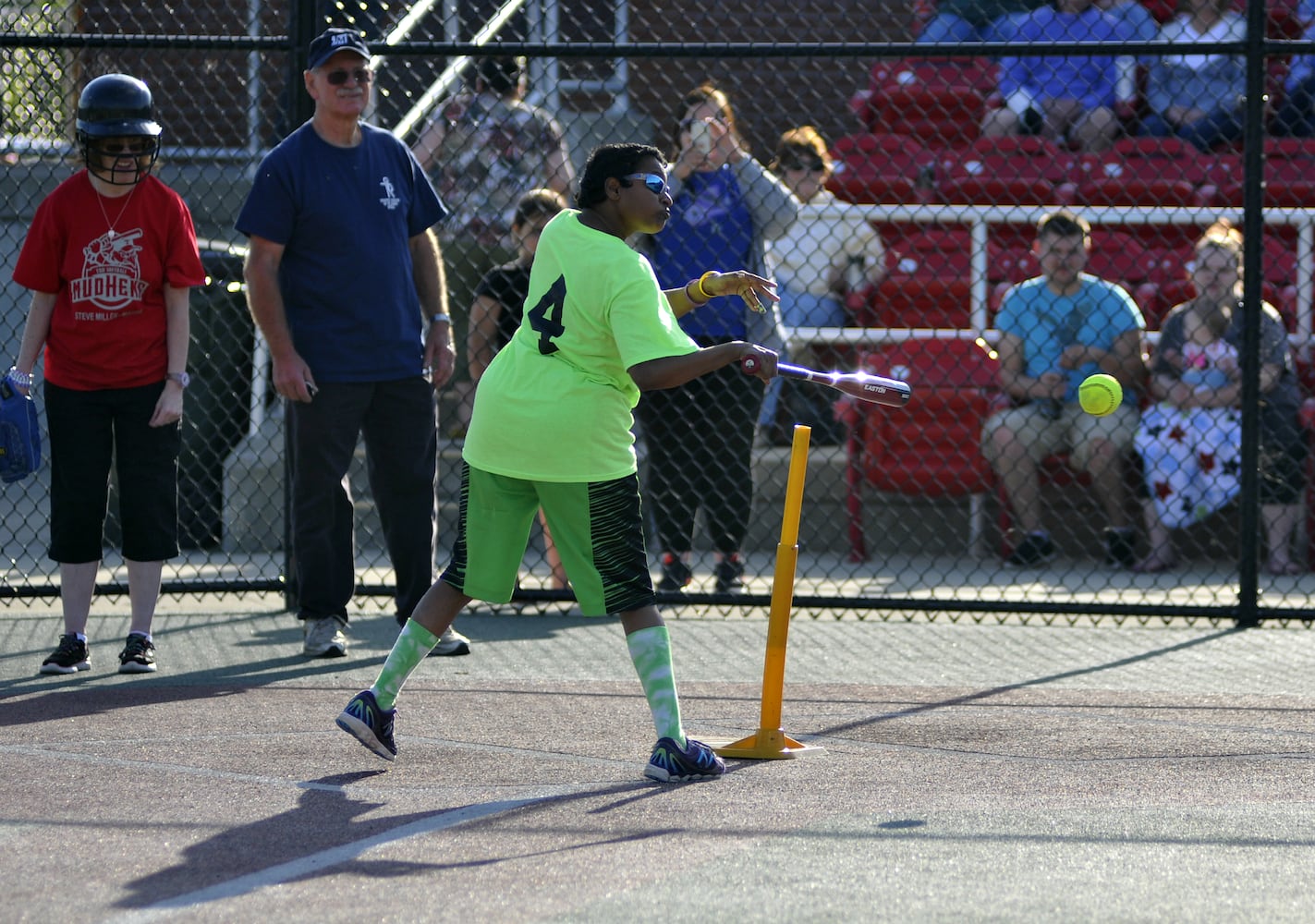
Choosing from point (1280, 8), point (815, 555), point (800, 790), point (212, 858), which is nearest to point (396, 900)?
point (212, 858)

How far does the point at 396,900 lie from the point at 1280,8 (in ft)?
33.0

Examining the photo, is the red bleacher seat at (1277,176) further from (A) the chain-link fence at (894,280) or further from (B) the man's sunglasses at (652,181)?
(B) the man's sunglasses at (652,181)

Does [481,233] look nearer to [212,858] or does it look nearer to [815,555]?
[815,555]

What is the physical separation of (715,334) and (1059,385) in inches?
82.5

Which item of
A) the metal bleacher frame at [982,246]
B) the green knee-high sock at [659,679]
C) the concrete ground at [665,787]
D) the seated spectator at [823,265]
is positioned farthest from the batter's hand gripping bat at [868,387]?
the seated spectator at [823,265]

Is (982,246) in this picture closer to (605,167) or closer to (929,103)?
(929,103)

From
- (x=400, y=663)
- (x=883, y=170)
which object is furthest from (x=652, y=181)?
(x=883, y=170)

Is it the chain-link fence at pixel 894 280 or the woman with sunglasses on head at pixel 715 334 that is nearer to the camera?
the chain-link fence at pixel 894 280

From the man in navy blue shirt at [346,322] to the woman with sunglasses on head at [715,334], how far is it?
58.7 inches

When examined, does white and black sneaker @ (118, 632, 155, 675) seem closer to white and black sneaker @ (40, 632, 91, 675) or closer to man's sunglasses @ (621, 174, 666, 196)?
white and black sneaker @ (40, 632, 91, 675)

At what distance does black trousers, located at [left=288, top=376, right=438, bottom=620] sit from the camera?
21.0ft

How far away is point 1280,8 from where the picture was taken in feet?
38.3

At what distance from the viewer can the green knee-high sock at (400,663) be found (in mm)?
4789

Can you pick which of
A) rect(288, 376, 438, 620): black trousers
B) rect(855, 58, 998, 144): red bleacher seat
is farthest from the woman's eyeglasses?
rect(855, 58, 998, 144): red bleacher seat
